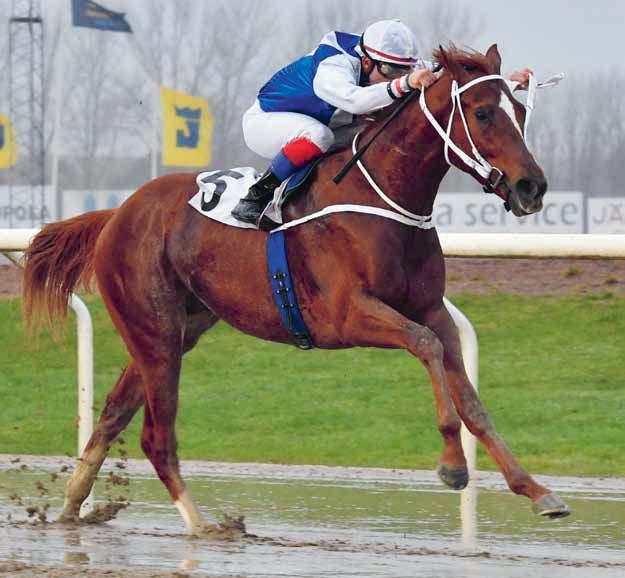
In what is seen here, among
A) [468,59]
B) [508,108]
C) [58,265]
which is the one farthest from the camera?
[58,265]

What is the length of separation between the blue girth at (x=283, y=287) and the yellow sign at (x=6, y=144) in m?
19.4

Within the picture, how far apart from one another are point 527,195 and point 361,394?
437cm

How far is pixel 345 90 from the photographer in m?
5.47

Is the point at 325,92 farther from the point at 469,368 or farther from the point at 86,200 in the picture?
the point at 86,200

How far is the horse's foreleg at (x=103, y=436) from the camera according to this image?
20.2ft

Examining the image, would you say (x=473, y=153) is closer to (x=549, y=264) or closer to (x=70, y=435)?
(x=70, y=435)

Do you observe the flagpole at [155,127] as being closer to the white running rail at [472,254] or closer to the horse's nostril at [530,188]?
the white running rail at [472,254]

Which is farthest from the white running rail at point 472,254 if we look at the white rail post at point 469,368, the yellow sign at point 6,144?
the yellow sign at point 6,144

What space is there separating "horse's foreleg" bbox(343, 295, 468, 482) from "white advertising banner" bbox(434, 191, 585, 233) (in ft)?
48.2

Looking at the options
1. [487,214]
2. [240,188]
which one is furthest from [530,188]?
[487,214]

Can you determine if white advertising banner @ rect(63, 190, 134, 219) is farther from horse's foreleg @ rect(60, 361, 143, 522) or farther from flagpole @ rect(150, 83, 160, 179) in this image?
horse's foreleg @ rect(60, 361, 143, 522)

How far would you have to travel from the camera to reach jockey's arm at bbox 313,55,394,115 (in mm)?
5430

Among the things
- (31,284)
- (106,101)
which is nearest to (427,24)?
(106,101)

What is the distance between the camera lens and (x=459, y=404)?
16.9ft
